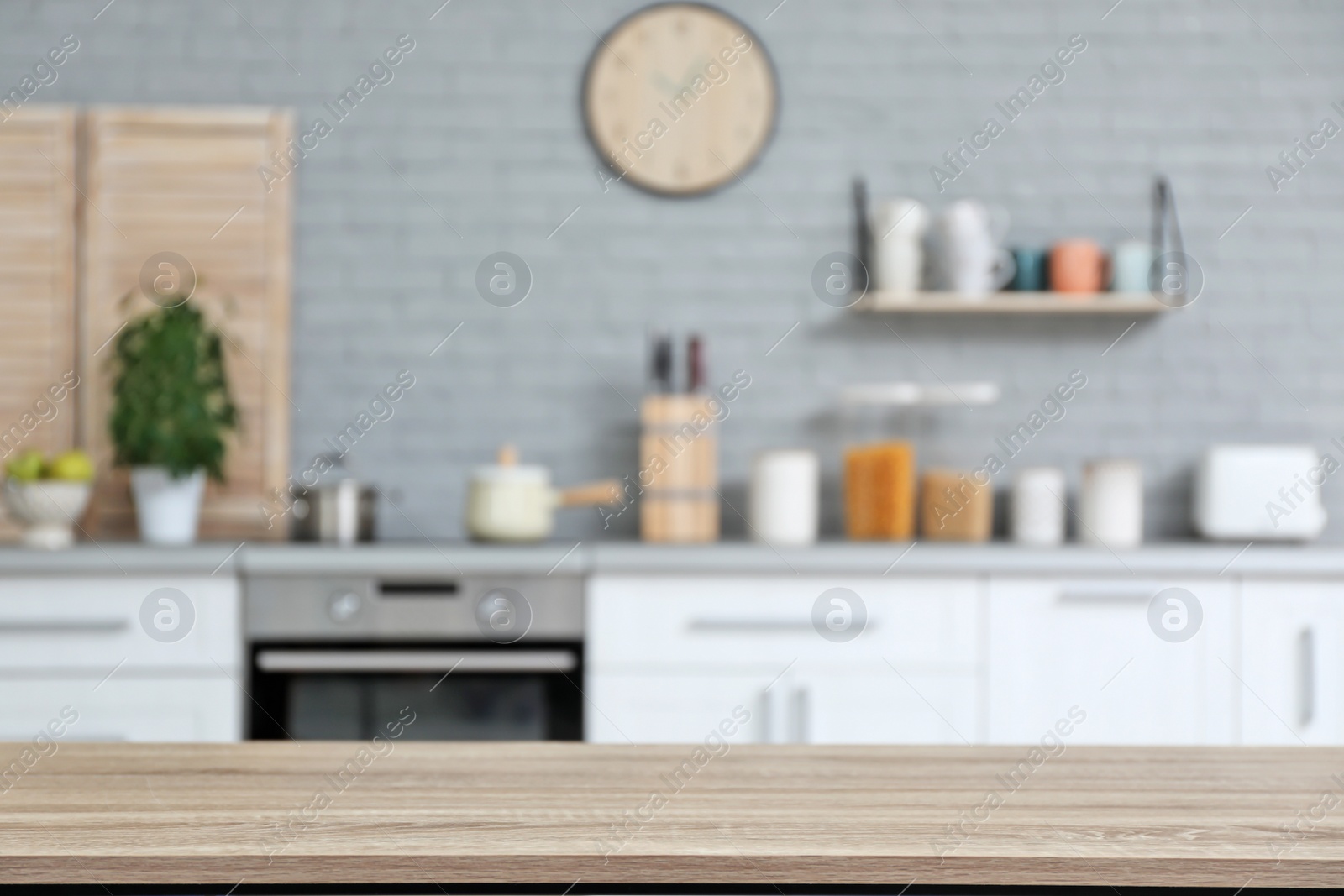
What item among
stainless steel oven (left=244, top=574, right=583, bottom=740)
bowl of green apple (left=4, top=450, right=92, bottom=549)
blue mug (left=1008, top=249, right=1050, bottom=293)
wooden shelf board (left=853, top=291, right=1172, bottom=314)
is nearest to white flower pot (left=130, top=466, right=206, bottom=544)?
bowl of green apple (left=4, top=450, right=92, bottom=549)

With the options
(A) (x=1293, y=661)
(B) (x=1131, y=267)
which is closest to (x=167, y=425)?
(B) (x=1131, y=267)

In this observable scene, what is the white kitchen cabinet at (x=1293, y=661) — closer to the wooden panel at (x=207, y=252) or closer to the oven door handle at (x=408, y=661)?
the oven door handle at (x=408, y=661)

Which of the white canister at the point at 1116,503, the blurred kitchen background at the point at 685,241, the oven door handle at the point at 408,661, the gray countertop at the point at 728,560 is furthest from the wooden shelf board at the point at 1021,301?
the oven door handle at the point at 408,661

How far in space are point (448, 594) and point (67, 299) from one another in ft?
4.61

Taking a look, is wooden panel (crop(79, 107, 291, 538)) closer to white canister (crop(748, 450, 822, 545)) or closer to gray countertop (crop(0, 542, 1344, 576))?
gray countertop (crop(0, 542, 1344, 576))

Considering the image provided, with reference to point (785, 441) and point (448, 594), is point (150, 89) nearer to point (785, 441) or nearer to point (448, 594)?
point (448, 594)

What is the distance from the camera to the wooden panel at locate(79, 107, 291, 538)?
291 cm

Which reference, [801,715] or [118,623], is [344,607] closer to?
[118,623]

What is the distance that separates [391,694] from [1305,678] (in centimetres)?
196

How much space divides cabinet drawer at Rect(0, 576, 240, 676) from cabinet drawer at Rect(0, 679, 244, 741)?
0.03 m

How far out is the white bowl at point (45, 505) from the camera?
2.51m

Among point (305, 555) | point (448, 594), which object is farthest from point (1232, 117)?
point (305, 555)

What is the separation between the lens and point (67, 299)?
290cm

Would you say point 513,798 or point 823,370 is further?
point 823,370
